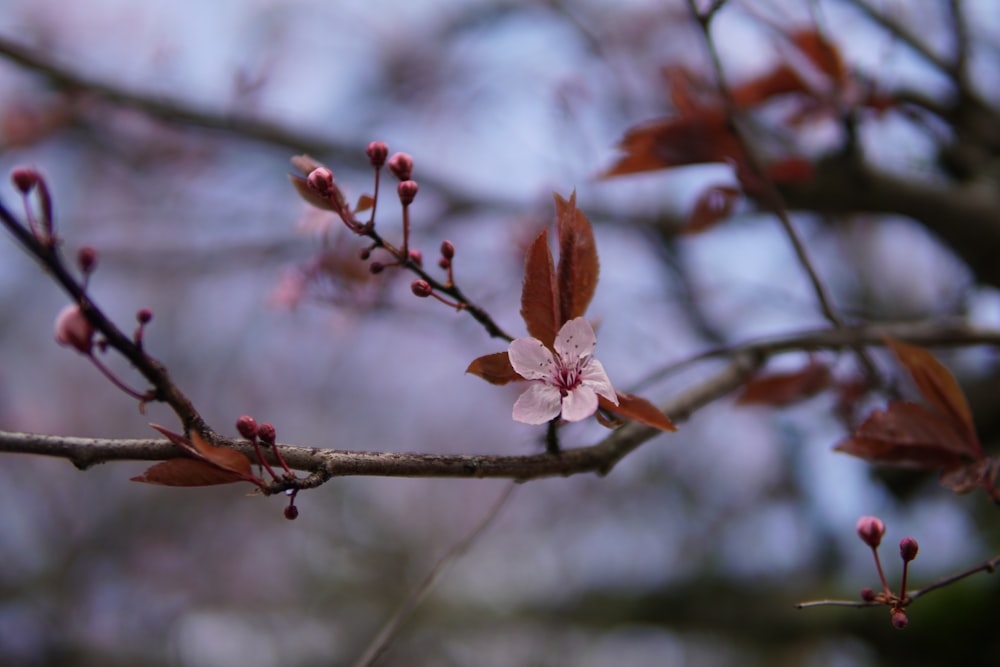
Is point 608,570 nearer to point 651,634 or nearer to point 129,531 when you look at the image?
point 651,634

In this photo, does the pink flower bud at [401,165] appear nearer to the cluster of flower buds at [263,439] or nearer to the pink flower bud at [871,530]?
the cluster of flower buds at [263,439]

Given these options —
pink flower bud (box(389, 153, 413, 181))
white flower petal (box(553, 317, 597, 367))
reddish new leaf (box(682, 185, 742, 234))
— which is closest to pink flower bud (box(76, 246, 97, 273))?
pink flower bud (box(389, 153, 413, 181))

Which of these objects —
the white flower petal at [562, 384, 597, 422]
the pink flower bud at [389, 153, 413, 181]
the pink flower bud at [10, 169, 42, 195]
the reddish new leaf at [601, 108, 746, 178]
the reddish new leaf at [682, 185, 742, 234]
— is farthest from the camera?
the reddish new leaf at [682, 185, 742, 234]

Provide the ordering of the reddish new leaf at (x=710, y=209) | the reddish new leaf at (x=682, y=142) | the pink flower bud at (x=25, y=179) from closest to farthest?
the pink flower bud at (x=25, y=179) < the reddish new leaf at (x=682, y=142) < the reddish new leaf at (x=710, y=209)

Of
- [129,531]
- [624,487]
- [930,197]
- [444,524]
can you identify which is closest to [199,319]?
[129,531]

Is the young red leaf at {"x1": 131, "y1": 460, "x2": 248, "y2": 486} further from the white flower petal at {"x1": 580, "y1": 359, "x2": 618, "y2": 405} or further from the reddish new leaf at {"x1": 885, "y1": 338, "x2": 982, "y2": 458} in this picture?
the reddish new leaf at {"x1": 885, "y1": 338, "x2": 982, "y2": 458}

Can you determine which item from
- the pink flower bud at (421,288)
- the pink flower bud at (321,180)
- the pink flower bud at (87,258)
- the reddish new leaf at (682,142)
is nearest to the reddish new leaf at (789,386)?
the reddish new leaf at (682,142)

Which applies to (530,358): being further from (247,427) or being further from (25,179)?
(25,179)
